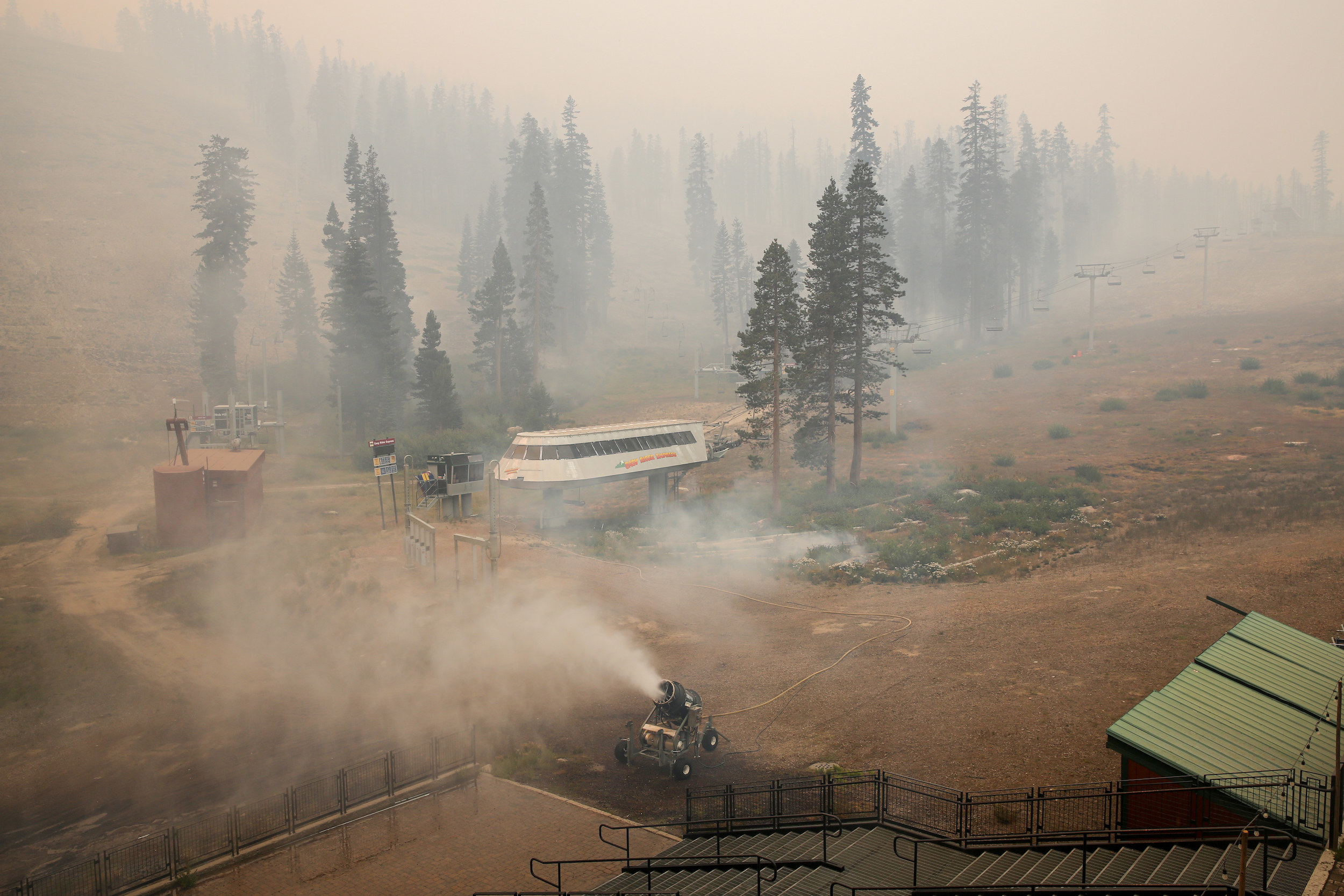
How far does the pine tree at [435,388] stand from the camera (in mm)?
63219

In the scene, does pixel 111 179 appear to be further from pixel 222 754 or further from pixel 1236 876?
pixel 1236 876

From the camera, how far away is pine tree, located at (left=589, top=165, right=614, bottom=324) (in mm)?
112250

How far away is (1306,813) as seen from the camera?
453 inches

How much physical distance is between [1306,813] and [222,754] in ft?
72.5

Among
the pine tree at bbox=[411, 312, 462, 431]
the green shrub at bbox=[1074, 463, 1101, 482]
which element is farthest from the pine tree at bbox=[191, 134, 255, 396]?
the green shrub at bbox=[1074, 463, 1101, 482]

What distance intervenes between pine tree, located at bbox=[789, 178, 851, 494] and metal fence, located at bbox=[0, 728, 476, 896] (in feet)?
96.0

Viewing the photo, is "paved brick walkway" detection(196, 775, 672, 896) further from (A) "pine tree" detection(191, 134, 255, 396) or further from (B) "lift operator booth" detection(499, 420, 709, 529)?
(A) "pine tree" detection(191, 134, 255, 396)

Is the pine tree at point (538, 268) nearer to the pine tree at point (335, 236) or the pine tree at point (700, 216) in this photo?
the pine tree at point (335, 236)

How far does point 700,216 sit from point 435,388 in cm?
9145

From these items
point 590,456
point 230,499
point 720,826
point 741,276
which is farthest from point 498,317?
point 720,826

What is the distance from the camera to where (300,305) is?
8094cm

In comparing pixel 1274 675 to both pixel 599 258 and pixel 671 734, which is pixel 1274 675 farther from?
pixel 599 258

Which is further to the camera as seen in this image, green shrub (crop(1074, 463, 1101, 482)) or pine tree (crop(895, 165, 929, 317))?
pine tree (crop(895, 165, 929, 317))

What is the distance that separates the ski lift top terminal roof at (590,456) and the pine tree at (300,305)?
49370 millimetres
